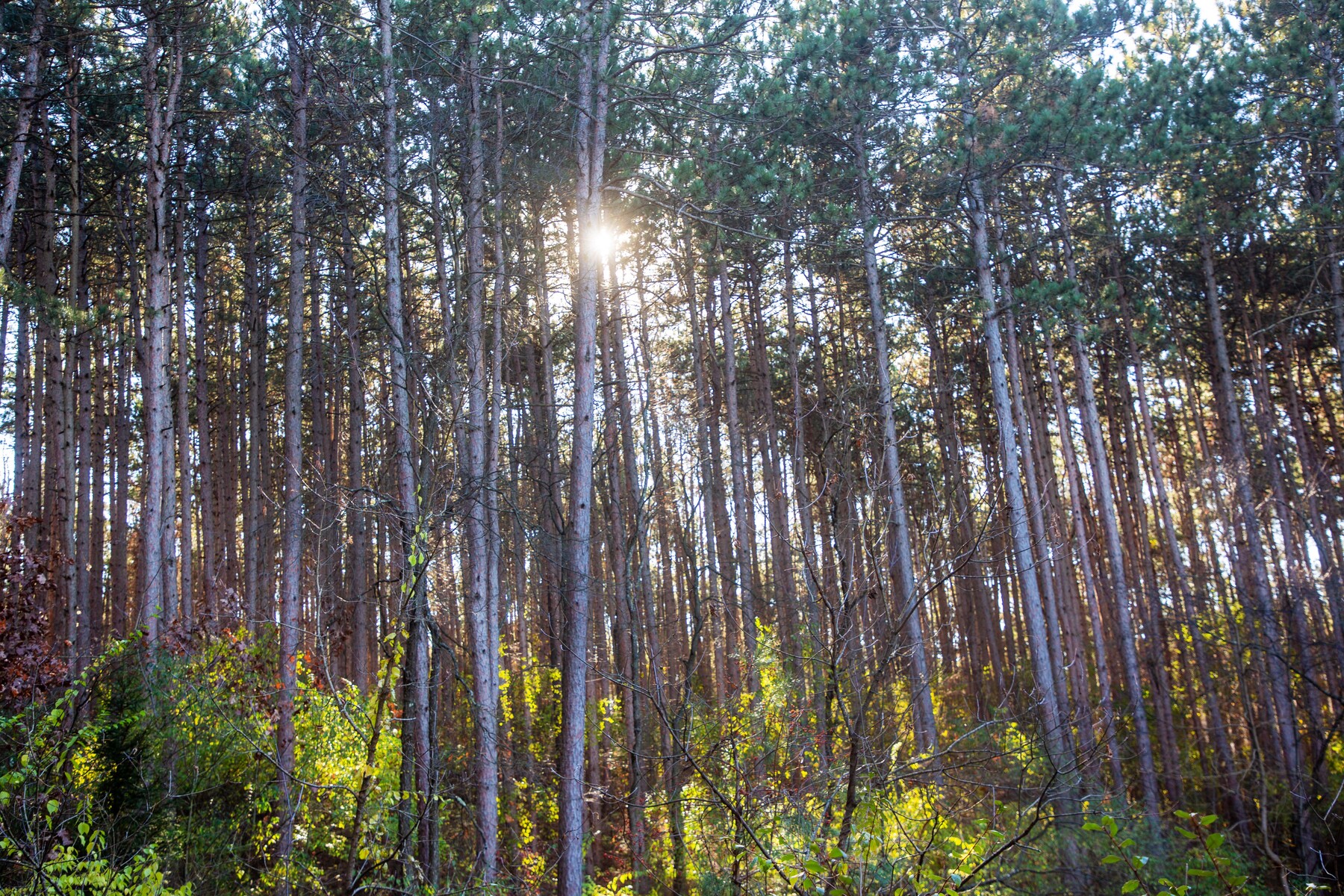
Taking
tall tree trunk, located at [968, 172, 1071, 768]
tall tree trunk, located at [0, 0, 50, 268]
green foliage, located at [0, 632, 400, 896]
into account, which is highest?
tall tree trunk, located at [0, 0, 50, 268]

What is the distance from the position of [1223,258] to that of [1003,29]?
771 centimetres

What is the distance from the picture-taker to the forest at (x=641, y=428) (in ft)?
22.7

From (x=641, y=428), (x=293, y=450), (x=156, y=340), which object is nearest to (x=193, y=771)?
(x=293, y=450)

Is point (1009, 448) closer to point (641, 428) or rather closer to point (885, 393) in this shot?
point (885, 393)

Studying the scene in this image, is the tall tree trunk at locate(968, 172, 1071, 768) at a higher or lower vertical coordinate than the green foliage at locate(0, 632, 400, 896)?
higher

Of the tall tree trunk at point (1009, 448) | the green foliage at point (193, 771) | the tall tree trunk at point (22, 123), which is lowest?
the green foliage at point (193, 771)

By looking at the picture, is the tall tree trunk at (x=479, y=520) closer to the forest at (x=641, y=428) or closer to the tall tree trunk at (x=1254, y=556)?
the forest at (x=641, y=428)

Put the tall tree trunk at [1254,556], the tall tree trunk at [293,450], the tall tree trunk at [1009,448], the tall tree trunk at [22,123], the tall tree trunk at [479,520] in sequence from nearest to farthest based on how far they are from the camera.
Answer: the tall tree trunk at [479,520], the tall tree trunk at [22,123], the tall tree trunk at [293,450], the tall tree trunk at [1009,448], the tall tree trunk at [1254,556]

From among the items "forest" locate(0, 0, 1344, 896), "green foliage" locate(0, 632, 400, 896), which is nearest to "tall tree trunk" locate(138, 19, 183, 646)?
"forest" locate(0, 0, 1344, 896)

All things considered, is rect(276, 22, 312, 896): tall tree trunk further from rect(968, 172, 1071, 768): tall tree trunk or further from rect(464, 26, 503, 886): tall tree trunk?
rect(968, 172, 1071, 768): tall tree trunk

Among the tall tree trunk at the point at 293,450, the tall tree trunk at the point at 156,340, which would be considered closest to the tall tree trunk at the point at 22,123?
the tall tree trunk at the point at 156,340

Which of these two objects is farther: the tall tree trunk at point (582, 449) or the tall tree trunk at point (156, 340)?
the tall tree trunk at point (156, 340)

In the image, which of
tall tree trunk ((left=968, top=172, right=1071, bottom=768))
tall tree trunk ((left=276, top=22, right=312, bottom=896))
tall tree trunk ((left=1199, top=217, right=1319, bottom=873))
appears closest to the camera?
tall tree trunk ((left=276, top=22, right=312, bottom=896))

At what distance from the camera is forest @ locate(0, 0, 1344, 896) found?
691cm
